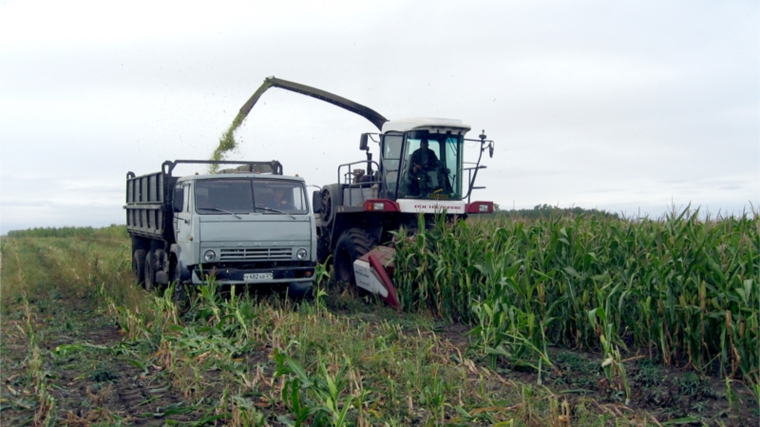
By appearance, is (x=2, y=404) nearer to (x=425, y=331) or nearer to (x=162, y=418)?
(x=162, y=418)

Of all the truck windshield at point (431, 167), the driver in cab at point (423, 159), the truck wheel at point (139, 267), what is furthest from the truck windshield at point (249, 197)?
the truck wheel at point (139, 267)

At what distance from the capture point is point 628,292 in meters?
6.27

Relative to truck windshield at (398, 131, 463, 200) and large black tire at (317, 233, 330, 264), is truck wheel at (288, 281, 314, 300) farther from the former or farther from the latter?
large black tire at (317, 233, 330, 264)

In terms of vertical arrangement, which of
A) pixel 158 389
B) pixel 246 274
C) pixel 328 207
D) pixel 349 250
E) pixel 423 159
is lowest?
pixel 158 389

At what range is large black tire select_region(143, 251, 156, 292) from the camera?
39.8 ft

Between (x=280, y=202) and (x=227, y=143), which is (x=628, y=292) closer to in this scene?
(x=280, y=202)

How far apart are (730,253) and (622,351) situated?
1.41 meters

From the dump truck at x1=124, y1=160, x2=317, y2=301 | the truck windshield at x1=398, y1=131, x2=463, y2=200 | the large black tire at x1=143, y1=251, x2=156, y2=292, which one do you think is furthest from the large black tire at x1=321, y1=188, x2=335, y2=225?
the large black tire at x1=143, y1=251, x2=156, y2=292

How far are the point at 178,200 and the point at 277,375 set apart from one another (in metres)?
5.56

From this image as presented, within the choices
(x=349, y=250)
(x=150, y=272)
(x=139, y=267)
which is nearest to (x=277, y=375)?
(x=349, y=250)

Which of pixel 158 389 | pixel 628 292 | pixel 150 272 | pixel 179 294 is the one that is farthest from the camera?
pixel 150 272

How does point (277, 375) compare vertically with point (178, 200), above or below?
below

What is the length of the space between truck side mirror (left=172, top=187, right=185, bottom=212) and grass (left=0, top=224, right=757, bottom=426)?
1487 millimetres

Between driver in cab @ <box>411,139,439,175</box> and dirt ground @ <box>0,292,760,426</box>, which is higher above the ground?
driver in cab @ <box>411,139,439,175</box>
